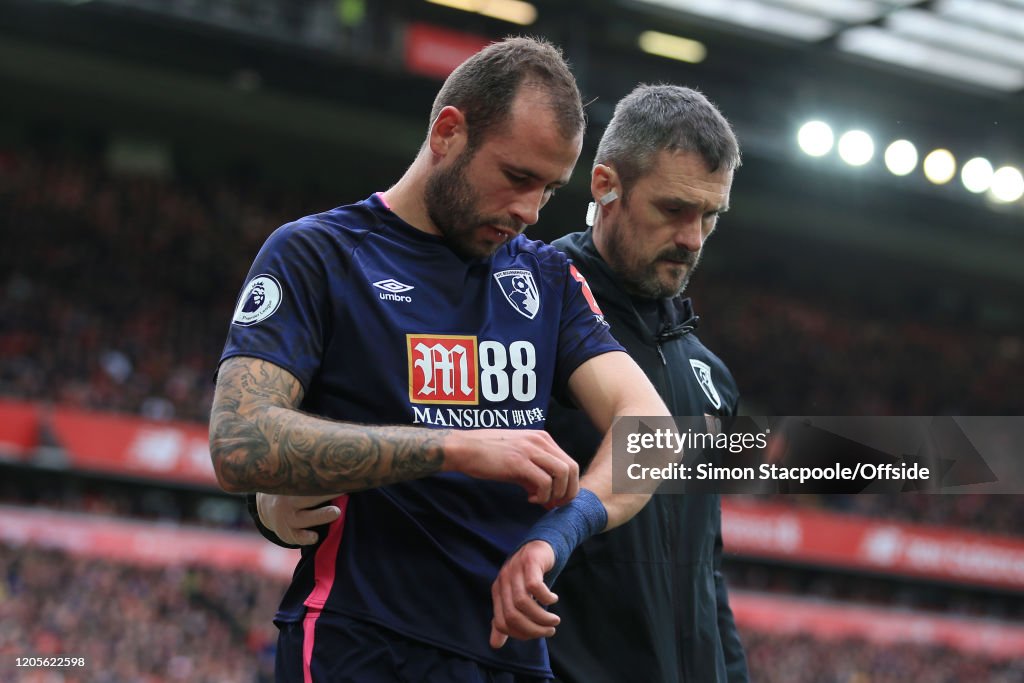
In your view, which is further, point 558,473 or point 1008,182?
point 1008,182

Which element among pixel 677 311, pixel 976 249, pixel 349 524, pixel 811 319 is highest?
pixel 976 249

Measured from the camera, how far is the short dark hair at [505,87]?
235 cm

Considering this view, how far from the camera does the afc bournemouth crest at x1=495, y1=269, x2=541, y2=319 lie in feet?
8.07

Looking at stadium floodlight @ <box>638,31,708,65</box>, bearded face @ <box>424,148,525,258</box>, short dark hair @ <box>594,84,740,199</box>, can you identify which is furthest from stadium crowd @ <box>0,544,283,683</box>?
stadium floodlight @ <box>638,31,708,65</box>

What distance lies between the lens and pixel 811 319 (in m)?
28.1

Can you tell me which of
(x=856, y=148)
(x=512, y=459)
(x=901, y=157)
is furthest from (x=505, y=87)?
(x=901, y=157)

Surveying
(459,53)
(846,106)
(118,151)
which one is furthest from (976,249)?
(118,151)

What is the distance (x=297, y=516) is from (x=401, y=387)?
0.29m

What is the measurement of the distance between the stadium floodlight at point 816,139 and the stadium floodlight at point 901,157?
0.93m

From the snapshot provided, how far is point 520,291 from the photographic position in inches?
97.9

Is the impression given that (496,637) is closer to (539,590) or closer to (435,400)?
(539,590)

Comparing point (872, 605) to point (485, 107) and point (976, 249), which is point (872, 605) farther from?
point (485, 107)

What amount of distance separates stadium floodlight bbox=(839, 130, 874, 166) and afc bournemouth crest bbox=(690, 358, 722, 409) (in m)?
17.3

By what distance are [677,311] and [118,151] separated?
20835mm
